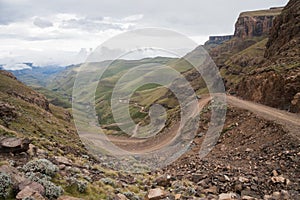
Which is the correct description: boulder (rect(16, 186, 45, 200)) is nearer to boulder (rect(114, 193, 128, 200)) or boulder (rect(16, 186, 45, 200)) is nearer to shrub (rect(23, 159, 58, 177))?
shrub (rect(23, 159, 58, 177))

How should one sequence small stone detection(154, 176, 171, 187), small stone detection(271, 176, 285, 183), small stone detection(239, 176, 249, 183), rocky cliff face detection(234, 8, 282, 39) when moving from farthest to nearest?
rocky cliff face detection(234, 8, 282, 39) < small stone detection(154, 176, 171, 187) < small stone detection(239, 176, 249, 183) < small stone detection(271, 176, 285, 183)

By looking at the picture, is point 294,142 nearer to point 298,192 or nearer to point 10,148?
point 298,192

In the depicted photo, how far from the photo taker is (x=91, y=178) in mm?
14508

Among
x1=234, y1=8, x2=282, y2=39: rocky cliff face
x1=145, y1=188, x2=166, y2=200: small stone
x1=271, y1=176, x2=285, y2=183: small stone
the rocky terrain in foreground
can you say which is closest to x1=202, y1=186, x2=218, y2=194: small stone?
the rocky terrain in foreground

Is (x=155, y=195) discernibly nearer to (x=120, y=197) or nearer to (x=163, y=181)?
(x=120, y=197)

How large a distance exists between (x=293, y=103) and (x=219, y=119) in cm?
797

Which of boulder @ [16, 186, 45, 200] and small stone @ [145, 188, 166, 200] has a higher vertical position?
boulder @ [16, 186, 45, 200]

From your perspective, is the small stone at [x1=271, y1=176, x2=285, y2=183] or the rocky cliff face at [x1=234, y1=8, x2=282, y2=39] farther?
the rocky cliff face at [x1=234, y1=8, x2=282, y2=39]

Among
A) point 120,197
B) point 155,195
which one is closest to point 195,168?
point 155,195

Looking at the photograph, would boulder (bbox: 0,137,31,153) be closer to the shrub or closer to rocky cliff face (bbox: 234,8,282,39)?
the shrub

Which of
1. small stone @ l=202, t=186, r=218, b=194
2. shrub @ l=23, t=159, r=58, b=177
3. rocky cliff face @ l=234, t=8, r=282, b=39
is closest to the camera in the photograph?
shrub @ l=23, t=159, r=58, b=177

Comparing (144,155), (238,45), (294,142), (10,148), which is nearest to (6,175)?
(10,148)

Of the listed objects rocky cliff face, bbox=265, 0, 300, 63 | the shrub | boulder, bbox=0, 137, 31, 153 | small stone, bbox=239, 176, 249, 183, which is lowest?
small stone, bbox=239, 176, 249, 183

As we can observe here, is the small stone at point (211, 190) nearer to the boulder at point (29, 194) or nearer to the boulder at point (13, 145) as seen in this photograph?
the boulder at point (29, 194)
